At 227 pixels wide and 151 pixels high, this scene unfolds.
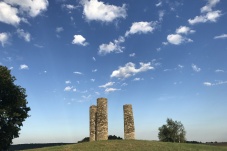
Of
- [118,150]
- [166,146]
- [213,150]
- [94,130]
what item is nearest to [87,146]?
[118,150]

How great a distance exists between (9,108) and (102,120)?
15.8 meters

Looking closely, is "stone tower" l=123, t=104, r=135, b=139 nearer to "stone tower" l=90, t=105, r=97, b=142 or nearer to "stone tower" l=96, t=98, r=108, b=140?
"stone tower" l=96, t=98, r=108, b=140

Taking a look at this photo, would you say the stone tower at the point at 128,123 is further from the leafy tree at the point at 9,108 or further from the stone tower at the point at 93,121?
the leafy tree at the point at 9,108

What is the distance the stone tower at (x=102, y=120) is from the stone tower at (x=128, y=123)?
3522 mm

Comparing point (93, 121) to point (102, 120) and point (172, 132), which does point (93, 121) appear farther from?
point (172, 132)

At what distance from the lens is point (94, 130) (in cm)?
5116

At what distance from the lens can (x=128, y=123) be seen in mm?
46656

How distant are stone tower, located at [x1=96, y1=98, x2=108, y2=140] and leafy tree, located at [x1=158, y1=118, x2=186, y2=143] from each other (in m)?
36.0

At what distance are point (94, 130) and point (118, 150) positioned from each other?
1771 centimetres

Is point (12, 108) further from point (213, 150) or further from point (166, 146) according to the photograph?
point (213, 150)

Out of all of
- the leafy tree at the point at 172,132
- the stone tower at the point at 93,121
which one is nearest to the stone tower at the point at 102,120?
the stone tower at the point at 93,121

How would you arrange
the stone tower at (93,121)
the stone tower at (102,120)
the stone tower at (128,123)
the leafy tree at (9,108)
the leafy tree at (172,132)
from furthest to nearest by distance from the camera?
the leafy tree at (172,132)
the stone tower at (93,121)
the stone tower at (102,120)
the stone tower at (128,123)
the leafy tree at (9,108)

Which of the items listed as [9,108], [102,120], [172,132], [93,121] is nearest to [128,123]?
[102,120]

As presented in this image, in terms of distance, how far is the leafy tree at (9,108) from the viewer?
39406mm
